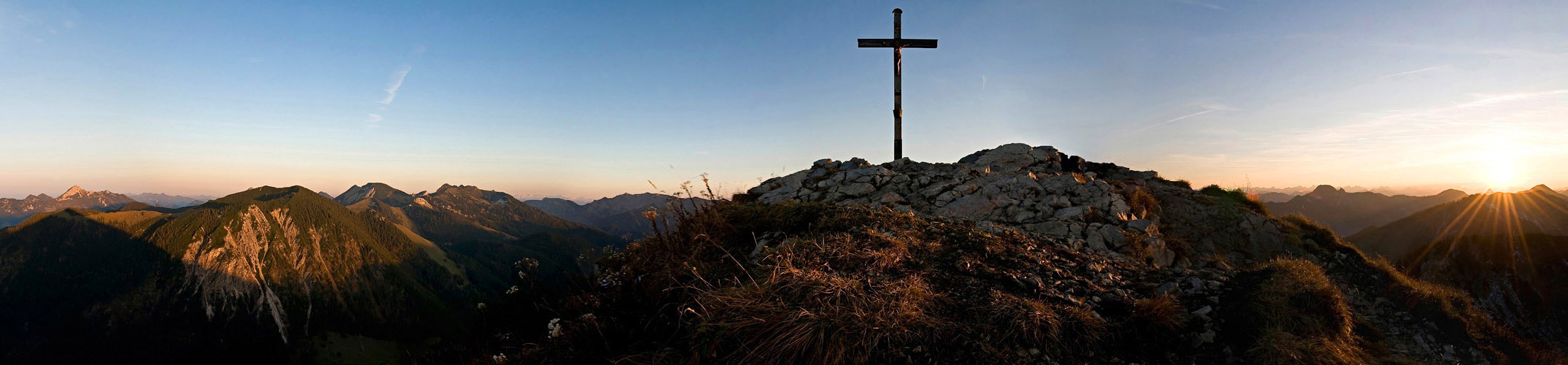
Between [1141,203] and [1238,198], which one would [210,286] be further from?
[1238,198]

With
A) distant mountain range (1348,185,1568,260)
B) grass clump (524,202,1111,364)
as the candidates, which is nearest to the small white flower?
grass clump (524,202,1111,364)

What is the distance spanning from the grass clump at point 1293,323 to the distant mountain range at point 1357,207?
290ft

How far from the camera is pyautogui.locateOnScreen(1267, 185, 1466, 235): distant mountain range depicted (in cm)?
7044

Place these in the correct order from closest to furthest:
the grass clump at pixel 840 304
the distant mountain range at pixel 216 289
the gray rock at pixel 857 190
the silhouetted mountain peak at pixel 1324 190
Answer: the grass clump at pixel 840 304 → the gray rock at pixel 857 190 → the silhouetted mountain peak at pixel 1324 190 → the distant mountain range at pixel 216 289

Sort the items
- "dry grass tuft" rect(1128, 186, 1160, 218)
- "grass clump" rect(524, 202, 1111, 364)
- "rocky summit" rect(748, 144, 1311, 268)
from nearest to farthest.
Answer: "grass clump" rect(524, 202, 1111, 364) → "rocky summit" rect(748, 144, 1311, 268) → "dry grass tuft" rect(1128, 186, 1160, 218)

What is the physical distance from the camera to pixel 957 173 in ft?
41.2

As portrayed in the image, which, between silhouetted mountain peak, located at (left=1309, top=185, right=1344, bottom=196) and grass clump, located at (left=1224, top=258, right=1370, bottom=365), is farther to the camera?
silhouetted mountain peak, located at (left=1309, top=185, right=1344, bottom=196)

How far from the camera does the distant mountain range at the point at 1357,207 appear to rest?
70.4 m

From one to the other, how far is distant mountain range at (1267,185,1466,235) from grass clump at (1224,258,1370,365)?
88.3 meters

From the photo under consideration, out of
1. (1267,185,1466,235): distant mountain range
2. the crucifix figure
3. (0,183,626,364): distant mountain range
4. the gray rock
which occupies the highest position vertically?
the crucifix figure

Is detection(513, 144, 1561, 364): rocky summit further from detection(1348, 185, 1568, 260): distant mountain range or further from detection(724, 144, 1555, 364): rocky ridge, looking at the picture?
detection(1348, 185, 1568, 260): distant mountain range

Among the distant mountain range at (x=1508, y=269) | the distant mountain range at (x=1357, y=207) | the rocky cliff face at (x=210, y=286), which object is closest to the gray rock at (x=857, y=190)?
the distant mountain range at (x=1508, y=269)

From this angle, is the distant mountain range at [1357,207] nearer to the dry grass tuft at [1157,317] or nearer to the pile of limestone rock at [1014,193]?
the pile of limestone rock at [1014,193]

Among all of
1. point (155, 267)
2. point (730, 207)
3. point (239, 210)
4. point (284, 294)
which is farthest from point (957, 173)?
point (239, 210)
